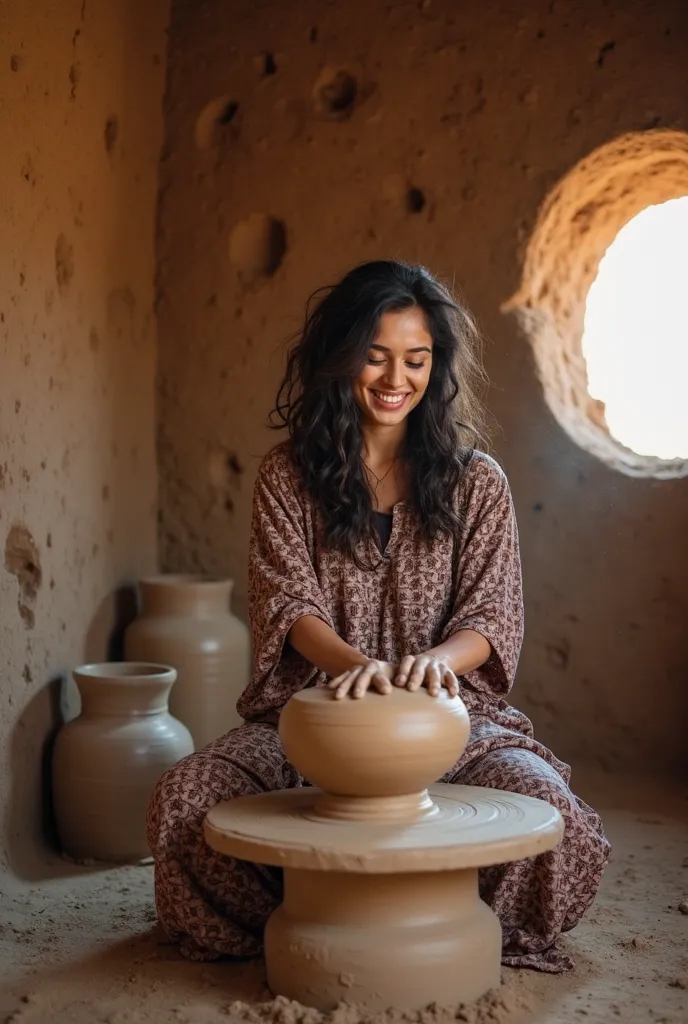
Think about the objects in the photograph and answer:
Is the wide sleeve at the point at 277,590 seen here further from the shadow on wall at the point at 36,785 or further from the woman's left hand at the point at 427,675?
the shadow on wall at the point at 36,785

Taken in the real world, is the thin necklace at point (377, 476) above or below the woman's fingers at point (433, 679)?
above

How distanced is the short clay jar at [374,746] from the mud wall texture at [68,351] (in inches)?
57.2

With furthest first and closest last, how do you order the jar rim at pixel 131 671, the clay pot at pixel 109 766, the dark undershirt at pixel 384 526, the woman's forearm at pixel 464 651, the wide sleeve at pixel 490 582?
1. the jar rim at pixel 131 671
2. the clay pot at pixel 109 766
3. the dark undershirt at pixel 384 526
4. the wide sleeve at pixel 490 582
5. the woman's forearm at pixel 464 651

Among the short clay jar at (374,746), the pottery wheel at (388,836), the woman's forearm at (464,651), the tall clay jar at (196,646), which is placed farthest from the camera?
the tall clay jar at (196,646)

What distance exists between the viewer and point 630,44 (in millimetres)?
4738

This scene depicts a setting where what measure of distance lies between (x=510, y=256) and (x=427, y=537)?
1945 millimetres

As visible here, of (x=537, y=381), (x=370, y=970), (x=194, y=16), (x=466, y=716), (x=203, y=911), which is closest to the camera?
(x=370, y=970)

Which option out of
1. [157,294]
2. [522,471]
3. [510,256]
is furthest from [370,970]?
[157,294]

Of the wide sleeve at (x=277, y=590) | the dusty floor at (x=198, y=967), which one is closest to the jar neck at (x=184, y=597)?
the dusty floor at (x=198, y=967)

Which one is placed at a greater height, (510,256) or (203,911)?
(510,256)

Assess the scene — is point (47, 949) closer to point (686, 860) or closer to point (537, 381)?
point (686, 860)

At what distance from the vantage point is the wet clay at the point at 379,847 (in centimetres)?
257

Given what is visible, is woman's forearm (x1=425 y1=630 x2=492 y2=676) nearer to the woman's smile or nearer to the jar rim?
the woman's smile

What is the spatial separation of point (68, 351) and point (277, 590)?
61.8 inches
